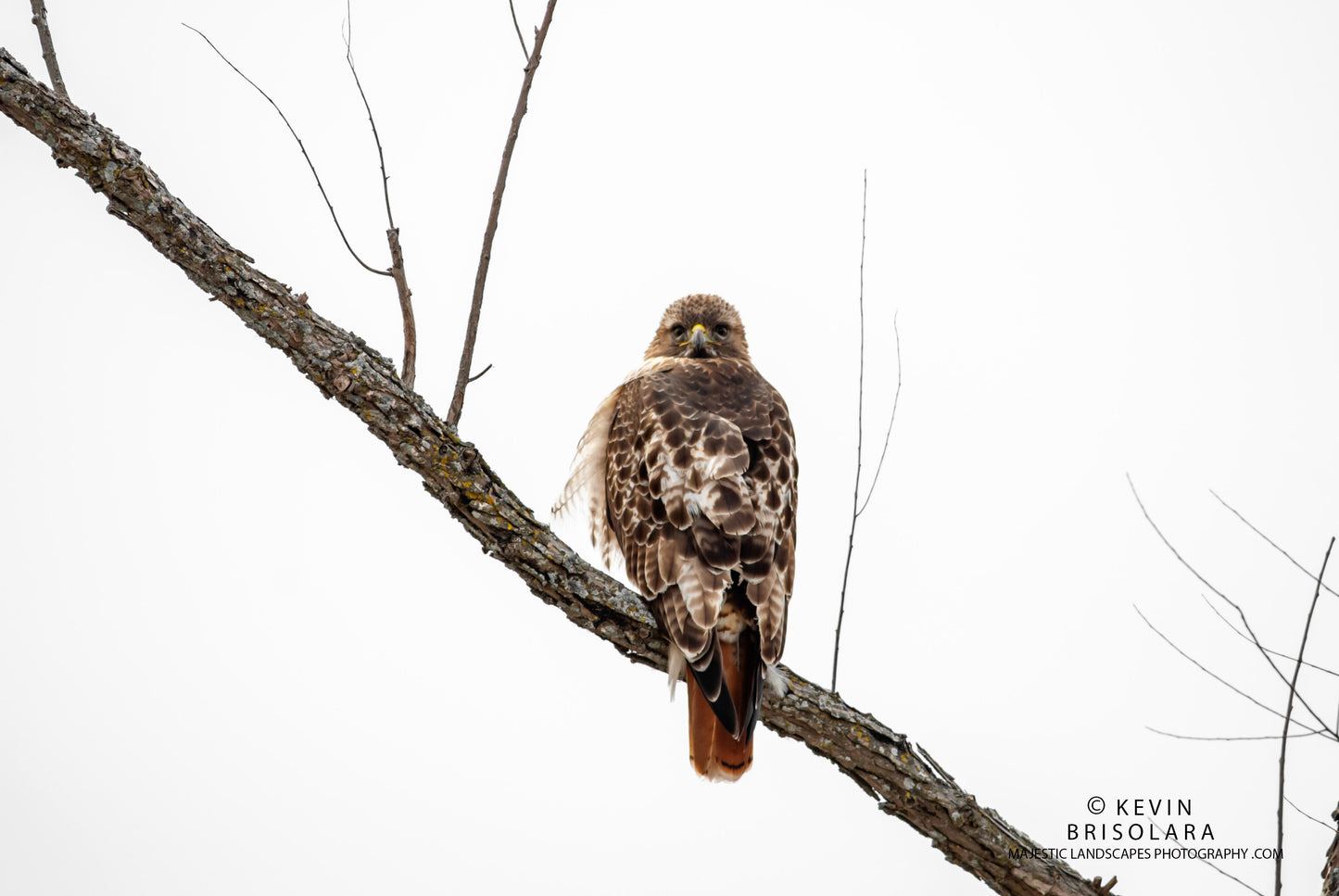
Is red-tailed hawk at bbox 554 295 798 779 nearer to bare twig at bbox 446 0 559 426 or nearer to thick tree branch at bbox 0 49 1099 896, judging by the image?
thick tree branch at bbox 0 49 1099 896

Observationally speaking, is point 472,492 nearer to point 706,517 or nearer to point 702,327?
point 706,517

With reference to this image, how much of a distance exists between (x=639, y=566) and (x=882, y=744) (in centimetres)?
107

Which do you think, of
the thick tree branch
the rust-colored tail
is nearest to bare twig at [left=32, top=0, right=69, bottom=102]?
the thick tree branch

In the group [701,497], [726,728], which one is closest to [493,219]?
[701,497]

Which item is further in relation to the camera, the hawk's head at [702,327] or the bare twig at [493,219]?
the hawk's head at [702,327]

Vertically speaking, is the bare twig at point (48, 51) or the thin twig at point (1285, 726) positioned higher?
the bare twig at point (48, 51)

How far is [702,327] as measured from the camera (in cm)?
531

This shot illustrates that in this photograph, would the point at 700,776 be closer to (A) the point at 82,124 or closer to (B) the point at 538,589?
(B) the point at 538,589

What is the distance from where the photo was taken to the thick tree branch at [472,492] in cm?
306

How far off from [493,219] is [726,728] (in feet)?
5.99

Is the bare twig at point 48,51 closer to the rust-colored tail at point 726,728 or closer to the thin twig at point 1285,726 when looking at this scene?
the rust-colored tail at point 726,728

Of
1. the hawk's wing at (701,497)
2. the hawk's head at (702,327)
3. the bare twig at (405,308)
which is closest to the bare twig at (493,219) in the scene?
the bare twig at (405,308)

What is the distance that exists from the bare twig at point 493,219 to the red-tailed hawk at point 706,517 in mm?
949

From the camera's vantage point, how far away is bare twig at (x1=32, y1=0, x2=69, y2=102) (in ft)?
10.1
